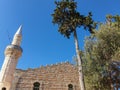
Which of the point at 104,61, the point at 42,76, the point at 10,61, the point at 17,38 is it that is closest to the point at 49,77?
the point at 42,76

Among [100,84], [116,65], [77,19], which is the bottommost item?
[100,84]

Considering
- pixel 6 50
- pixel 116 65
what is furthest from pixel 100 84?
pixel 6 50

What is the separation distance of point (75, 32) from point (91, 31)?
6.27 ft

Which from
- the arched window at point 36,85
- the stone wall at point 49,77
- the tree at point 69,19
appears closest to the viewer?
the tree at point 69,19

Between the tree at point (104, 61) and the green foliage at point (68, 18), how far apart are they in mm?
2055

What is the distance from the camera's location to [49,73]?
99.2 feet

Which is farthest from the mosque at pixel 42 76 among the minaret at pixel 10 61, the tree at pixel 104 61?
the tree at pixel 104 61

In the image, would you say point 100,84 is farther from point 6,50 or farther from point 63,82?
point 6,50

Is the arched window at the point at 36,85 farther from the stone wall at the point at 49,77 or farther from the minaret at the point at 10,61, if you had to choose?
the minaret at the point at 10,61

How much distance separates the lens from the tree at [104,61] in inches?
857

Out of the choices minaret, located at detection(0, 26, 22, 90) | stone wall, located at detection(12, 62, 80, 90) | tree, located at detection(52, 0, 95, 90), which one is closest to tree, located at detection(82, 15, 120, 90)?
tree, located at detection(52, 0, 95, 90)

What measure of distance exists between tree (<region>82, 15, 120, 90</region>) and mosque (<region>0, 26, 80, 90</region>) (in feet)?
24.5

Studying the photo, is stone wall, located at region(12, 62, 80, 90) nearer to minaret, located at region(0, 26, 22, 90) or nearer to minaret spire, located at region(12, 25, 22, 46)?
minaret, located at region(0, 26, 22, 90)

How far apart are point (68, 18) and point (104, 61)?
19.1ft
